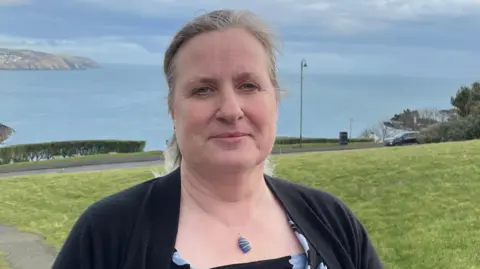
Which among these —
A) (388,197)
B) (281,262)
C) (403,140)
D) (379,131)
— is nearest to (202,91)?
(281,262)

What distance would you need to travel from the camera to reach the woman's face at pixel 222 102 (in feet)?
5.07

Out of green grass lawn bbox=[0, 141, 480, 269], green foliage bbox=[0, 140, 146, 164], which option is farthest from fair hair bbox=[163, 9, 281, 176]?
green foliage bbox=[0, 140, 146, 164]

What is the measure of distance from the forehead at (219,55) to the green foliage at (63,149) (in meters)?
27.7

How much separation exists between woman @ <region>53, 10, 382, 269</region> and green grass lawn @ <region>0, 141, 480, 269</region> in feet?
14.7

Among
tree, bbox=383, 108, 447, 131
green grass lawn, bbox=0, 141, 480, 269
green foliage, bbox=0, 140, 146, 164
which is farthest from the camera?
tree, bbox=383, 108, 447, 131

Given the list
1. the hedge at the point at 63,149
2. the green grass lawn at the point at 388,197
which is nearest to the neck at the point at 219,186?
the green grass lawn at the point at 388,197

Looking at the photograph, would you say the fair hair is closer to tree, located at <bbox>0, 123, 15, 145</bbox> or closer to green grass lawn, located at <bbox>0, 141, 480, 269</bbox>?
green grass lawn, located at <bbox>0, 141, 480, 269</bbox>

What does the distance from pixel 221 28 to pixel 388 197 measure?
746cm

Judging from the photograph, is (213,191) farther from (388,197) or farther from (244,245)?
(388,197)

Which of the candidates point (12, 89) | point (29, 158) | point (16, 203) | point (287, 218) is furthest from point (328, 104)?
point (287, 218)

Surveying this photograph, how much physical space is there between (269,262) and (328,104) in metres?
111

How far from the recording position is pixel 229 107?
1.53 meters

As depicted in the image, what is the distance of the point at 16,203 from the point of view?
1116 centimetres

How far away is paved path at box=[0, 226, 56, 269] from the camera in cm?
→ 704
